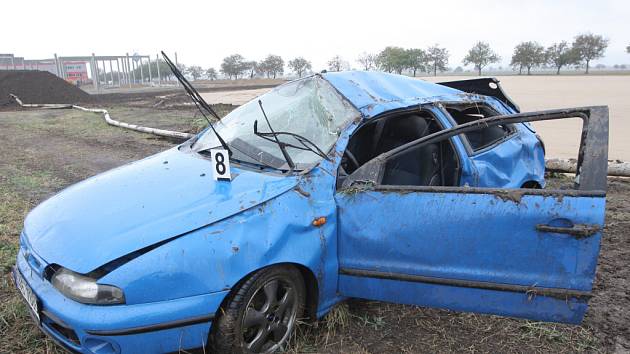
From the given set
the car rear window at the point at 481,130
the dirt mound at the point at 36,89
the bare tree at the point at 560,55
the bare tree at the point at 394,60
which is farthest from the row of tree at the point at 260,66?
the car rear window at the point at 481,130

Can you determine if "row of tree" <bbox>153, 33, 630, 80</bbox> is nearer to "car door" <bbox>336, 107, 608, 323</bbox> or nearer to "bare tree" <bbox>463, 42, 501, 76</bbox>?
"bare tree" <bbox>463, 42, 501, 76</bbox>

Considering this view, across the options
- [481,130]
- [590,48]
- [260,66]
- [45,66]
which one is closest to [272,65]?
[260,66]

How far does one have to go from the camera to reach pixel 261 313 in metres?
2.34

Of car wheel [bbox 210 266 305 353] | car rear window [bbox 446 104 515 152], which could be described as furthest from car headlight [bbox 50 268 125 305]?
car rear window [bbox 446 104 515 152]

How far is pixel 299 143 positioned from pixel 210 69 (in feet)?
327

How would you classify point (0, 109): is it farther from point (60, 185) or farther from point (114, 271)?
point (114, 271)

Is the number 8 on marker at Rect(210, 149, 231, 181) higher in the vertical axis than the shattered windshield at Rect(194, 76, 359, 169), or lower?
lower

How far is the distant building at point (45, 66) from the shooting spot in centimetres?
4850

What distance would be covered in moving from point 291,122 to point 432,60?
81.6 m

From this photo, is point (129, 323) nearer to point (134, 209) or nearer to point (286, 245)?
point (134, 209)

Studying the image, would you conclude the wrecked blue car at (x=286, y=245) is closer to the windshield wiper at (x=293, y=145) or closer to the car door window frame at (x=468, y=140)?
the windshield wiper at (x=293, y=145)

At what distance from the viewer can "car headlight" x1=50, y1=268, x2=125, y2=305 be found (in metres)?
2.01

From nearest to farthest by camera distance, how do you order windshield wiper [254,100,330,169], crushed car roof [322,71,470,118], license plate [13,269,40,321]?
1. license plate [13,269,40,321]
2. windshield wiper [254,100,330,169]
3. crushed car roof [322,71,470,118]

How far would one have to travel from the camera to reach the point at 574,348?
2.62 meters
